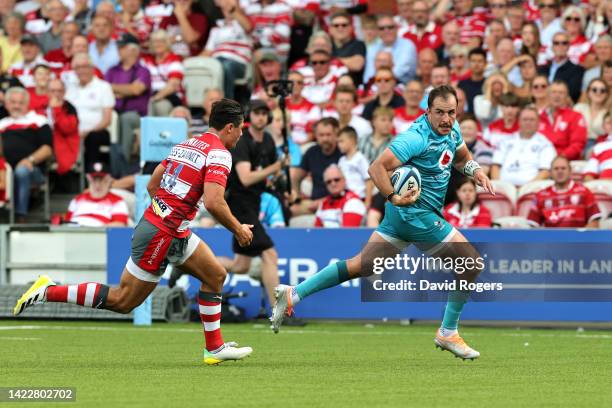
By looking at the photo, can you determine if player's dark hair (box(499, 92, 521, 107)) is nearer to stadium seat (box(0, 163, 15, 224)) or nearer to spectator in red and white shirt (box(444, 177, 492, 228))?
Answer: spectator in red and white shirt (box(444, 177, 492, 228))

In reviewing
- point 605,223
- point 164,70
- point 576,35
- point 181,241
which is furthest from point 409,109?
point 181,241

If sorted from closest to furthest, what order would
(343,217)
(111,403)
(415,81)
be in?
(111,403)
(343,217)
(415,81)

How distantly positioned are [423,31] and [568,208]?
18.1 feet

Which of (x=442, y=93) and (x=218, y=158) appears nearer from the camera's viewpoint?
(x=218, y=158)

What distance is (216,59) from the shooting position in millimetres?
21672

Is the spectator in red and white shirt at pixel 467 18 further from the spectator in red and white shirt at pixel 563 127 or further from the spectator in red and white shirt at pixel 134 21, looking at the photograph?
the spectator in red and white shirt at pixel 134 21

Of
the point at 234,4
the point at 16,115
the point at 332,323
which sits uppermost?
the point at 234,4

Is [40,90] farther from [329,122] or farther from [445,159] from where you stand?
[445,159]

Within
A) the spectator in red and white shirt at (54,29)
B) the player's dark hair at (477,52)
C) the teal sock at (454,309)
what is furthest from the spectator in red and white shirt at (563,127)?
the spectator in red and white shirt at (54,29)

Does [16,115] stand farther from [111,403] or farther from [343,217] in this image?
[111,403]

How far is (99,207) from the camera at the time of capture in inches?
749

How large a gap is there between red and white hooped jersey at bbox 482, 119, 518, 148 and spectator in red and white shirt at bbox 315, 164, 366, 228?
84.5 inches

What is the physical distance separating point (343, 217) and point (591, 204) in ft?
10.6

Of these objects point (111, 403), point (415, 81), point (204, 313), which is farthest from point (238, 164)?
point (111, 403)
